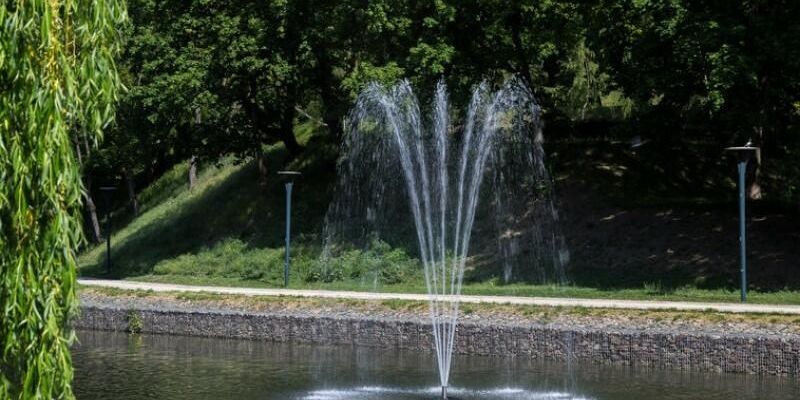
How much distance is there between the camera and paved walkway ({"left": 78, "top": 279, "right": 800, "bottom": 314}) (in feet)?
81.3

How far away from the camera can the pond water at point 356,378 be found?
20.0 metres

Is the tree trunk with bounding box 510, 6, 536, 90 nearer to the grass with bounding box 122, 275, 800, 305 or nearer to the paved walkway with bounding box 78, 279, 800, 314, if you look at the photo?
the grass with bounding box 122, 275, 800, 305

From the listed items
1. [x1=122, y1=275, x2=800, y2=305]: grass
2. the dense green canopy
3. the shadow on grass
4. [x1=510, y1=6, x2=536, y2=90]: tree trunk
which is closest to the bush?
[x1=122, y1=275, x2=800, y2=305]: grass

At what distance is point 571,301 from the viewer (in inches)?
1073

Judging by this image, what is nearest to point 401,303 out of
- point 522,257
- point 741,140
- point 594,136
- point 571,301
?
point 571,301

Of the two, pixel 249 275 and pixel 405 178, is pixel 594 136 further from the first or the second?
pixel 249 275

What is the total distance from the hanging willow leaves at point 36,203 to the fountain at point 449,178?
81.1ft

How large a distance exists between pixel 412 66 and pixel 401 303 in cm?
1208

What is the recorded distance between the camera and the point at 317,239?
39.9m

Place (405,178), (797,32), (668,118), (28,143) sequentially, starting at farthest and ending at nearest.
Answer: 1. (405,178)
2. (668,118)
3. (797,32)
4. (28,143)

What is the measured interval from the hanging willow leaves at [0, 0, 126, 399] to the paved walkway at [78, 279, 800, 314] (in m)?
17.2

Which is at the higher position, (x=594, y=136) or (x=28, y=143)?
(x=594, y=136)

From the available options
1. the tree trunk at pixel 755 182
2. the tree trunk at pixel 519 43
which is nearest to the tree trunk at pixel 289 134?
the tree trunk at pixel 519 43

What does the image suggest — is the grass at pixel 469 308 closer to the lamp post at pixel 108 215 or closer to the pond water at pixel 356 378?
the pond water at pixel 356 378
